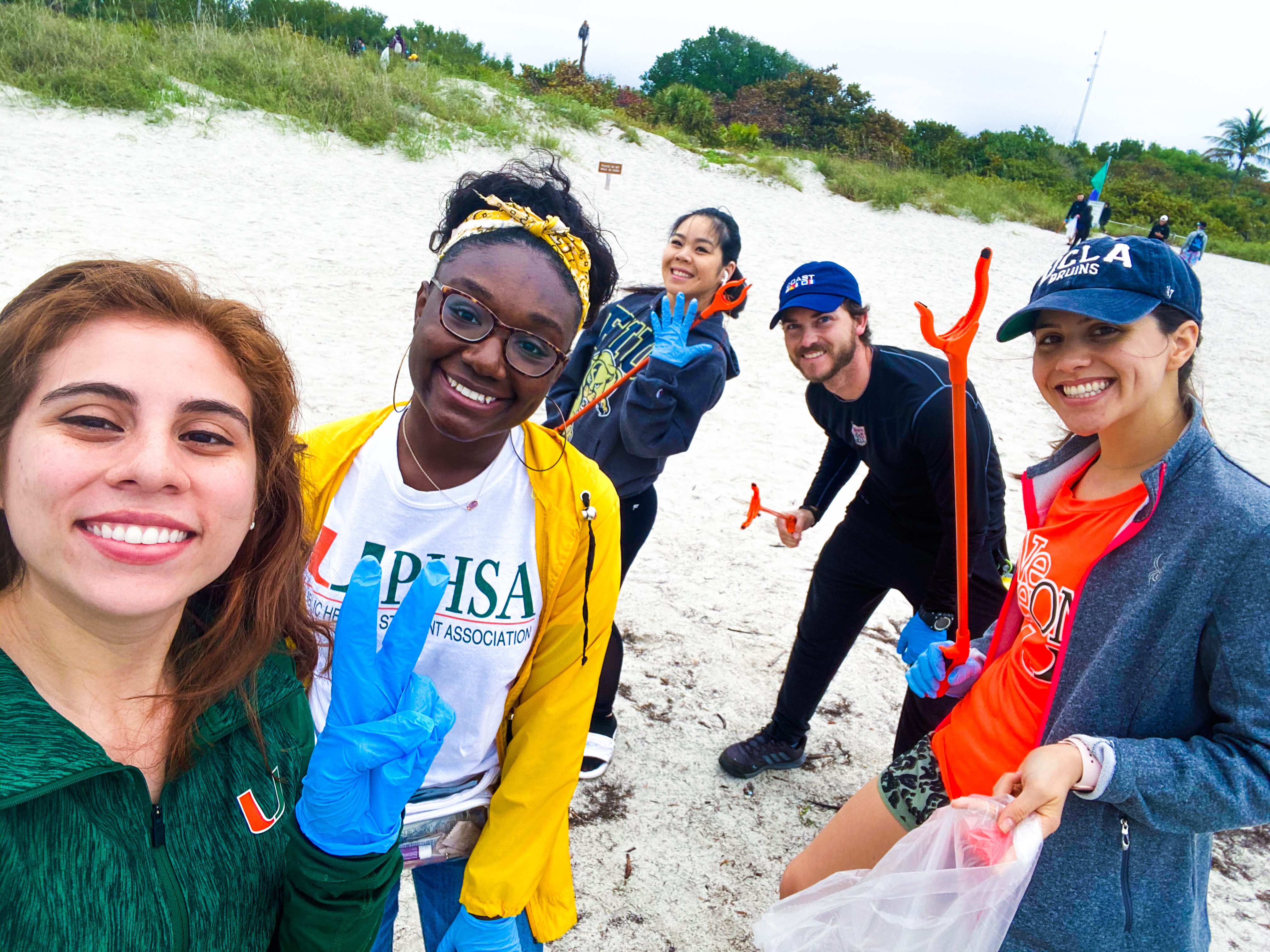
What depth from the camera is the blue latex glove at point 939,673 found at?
190 centimetres

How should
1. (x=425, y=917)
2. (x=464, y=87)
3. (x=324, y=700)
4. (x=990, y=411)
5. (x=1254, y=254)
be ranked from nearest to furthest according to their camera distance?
(x=324, y=700) < (x=425, y=917) < (x=990, y=411) < (x=464, y=87) < (x=1254, y=254)

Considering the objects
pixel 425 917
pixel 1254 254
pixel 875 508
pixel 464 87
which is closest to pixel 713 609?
pixel 875 508

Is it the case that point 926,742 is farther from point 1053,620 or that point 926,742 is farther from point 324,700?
point 324,700

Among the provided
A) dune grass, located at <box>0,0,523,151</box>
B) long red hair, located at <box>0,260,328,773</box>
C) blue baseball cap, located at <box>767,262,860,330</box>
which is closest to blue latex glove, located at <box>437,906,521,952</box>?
long red hair, located at <box>0,260,328,773</box>

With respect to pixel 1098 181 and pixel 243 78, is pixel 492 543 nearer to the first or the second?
pixel 243 78

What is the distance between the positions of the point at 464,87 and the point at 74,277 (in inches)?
590

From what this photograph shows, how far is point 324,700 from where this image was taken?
1.48m

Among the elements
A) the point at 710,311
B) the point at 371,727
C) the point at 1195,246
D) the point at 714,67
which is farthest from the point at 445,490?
the point at 714,67

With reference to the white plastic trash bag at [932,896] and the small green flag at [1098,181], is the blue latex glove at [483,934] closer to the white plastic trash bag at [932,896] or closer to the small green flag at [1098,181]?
the white plastic trash bag at [932,896]

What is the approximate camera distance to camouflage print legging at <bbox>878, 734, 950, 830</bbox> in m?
1.63

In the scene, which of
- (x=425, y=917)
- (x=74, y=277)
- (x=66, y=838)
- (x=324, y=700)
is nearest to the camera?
(x=66, y=838)

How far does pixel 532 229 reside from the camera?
4.83 feet

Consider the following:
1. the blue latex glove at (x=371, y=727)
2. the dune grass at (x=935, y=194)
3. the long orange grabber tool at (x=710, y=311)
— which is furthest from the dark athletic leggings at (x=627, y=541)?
the dune grass at (x=935, y=194)

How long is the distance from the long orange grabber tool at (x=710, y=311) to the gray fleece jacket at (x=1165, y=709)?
58.1 inches
